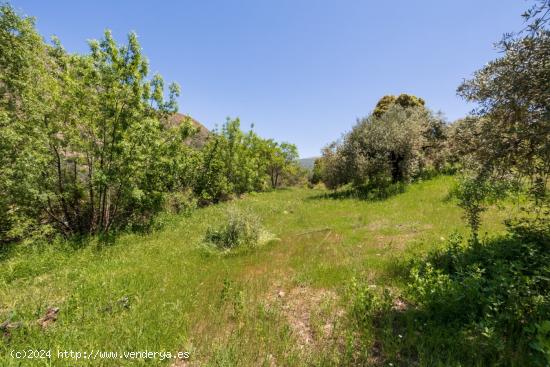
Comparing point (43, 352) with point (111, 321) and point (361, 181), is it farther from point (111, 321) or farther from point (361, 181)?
point (361, 181)

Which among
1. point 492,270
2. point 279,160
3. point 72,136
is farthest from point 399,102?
point 72,136


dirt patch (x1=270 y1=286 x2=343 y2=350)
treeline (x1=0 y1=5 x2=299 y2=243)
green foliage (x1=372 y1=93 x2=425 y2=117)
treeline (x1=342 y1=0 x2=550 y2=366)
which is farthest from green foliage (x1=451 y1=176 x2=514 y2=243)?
green foliage (x1=372 y1=93 x2=425 y2=117)

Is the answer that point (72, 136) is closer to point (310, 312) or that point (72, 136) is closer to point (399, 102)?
point (310, 312)

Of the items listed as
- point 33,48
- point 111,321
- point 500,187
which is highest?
point 33,48

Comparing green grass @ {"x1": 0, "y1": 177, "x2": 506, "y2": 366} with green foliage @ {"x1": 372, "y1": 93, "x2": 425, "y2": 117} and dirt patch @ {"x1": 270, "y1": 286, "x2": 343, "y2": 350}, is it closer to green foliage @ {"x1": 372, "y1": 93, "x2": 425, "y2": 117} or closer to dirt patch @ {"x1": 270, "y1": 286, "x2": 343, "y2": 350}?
dirt patch @ {"x1": 270, "y1": 286, "x2": 343, "y2": 350}

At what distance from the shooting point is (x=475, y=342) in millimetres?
3398

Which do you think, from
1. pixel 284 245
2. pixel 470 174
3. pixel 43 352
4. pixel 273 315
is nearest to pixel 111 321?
pixel 43 352

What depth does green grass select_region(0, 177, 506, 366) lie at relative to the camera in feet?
12.7

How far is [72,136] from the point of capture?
9625 mm

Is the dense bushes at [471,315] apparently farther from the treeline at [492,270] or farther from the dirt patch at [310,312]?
the dirt patch at [310,312]

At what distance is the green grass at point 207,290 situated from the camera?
388 cm

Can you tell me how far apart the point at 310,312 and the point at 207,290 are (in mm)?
2421

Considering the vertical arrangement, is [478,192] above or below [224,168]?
below

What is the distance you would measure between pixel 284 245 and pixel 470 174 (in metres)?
5.93
